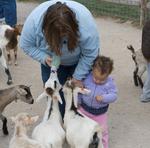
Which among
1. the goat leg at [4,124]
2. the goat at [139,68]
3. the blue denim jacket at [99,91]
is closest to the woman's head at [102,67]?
the blue denim jacket at [99,91]

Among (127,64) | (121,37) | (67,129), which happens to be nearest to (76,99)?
(67,129)

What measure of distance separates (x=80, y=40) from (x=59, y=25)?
375 millimetres

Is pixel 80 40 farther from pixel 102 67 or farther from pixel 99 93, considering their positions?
pixel 99 93

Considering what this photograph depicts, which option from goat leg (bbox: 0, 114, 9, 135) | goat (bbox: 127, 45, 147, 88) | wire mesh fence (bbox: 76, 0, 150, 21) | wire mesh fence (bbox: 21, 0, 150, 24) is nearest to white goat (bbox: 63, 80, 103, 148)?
goat leg (bbox: 0, 114, 9, 135)

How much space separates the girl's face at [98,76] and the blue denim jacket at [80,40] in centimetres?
8

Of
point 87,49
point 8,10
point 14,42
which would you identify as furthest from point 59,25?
point 8,10

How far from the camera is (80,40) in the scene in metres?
3.97

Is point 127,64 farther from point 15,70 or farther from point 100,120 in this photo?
point 100,120

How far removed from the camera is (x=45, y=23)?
148 inches

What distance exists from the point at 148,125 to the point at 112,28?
3441mm

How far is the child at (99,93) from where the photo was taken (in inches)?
164

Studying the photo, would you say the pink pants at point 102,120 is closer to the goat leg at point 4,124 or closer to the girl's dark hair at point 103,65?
the girl's dark hair at point 103,65

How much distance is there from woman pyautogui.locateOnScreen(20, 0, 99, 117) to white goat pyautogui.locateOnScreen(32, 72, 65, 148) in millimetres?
176

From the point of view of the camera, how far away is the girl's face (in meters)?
4.19
